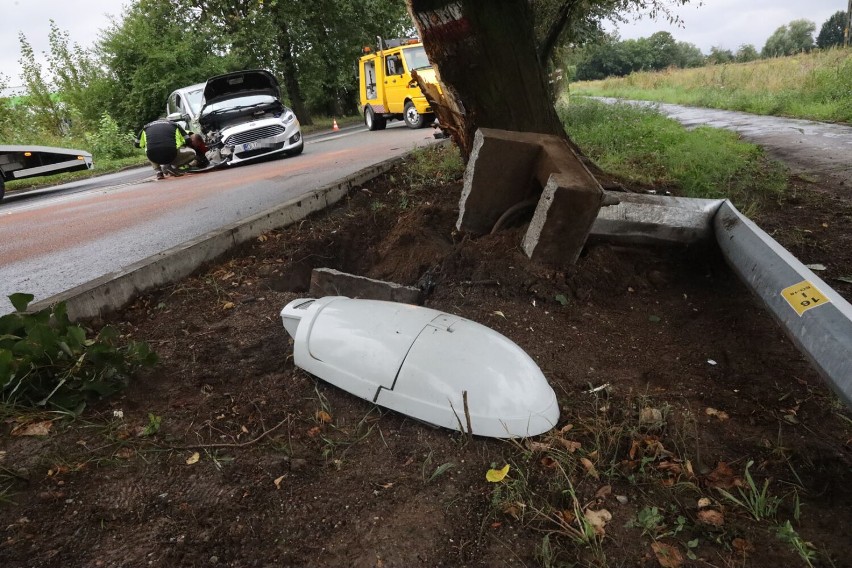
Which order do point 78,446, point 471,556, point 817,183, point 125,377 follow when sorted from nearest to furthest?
point 471,556 → point 78,446 → point 125,377 → point 817,183

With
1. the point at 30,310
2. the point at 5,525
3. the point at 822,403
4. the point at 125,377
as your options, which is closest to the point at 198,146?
the point at 30,310

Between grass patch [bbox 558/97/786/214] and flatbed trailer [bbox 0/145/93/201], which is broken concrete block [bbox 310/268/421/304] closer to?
grass patch [bbox 558/97/786/214]

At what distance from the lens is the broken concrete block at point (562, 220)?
10.0 feet

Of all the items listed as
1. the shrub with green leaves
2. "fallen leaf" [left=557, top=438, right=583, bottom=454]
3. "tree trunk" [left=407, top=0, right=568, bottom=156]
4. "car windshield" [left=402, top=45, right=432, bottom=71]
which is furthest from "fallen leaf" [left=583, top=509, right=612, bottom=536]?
"car windshield" [left=402, top=45, right=432, bottom=71]

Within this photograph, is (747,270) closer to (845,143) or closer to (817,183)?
(817,183)

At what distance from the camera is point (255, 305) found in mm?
3373

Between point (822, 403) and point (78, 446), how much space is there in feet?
9.82

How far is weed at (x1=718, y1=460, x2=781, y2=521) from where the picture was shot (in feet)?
5.80

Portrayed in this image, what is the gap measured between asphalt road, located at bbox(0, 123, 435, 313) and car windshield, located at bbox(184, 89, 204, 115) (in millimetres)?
2402

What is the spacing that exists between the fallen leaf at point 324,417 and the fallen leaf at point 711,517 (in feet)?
4.62

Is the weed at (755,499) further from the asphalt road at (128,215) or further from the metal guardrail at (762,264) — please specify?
the asphalt road at (128,215)

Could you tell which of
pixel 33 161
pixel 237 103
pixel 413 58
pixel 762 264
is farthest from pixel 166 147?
pixel 762 264

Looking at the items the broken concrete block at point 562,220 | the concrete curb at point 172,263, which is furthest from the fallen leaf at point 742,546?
the concrete curb at point 172,263

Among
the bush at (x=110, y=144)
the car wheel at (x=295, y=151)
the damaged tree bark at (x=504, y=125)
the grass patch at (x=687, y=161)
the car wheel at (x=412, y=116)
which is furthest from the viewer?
the bush at (x=110, y=144)
